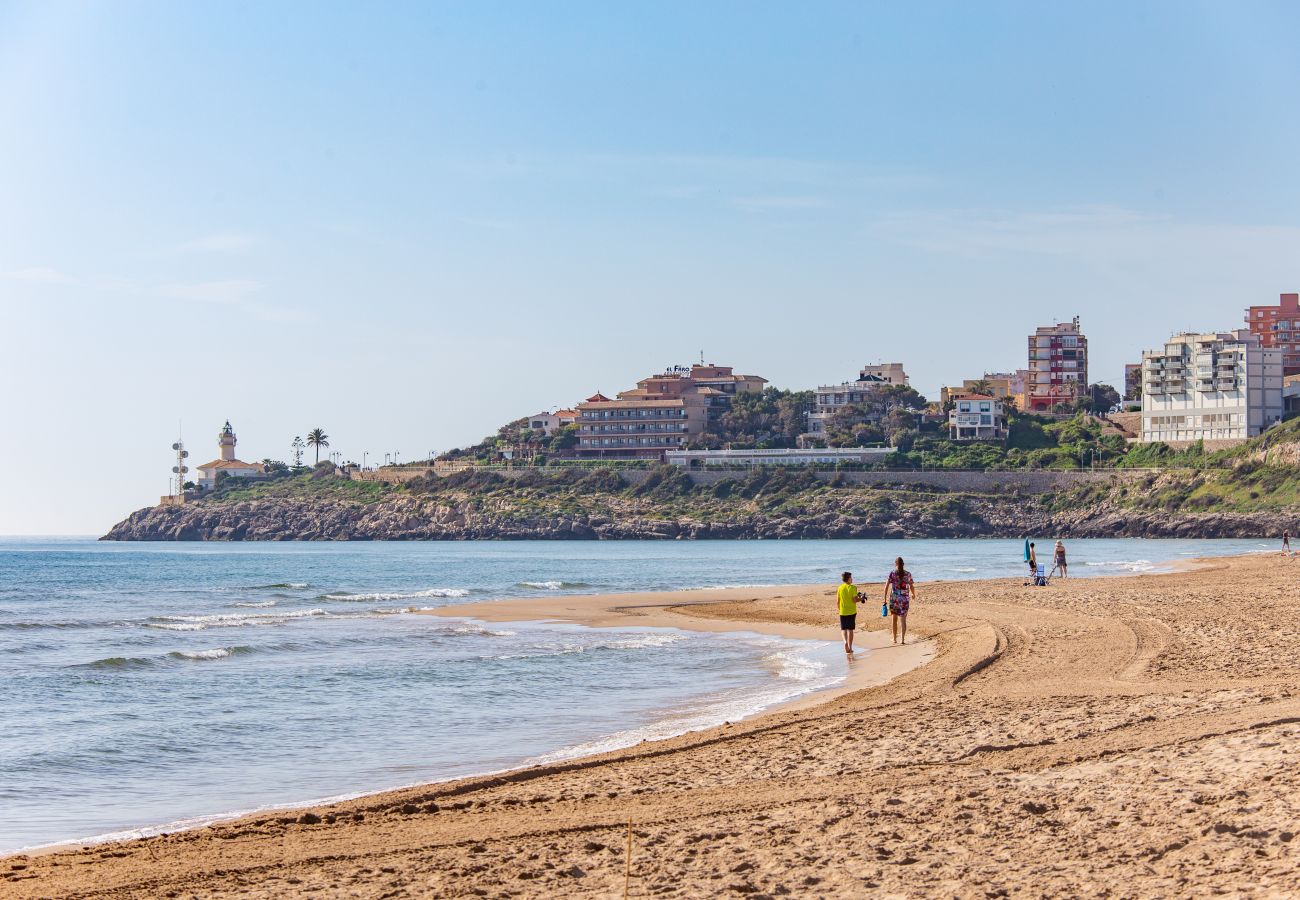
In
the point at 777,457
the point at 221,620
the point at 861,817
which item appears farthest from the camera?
the point at 777,457

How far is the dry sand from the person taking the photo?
7.72 metres

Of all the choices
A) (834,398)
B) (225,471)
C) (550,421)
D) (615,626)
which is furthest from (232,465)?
(615,626)

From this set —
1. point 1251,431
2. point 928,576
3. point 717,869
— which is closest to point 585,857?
point 717,869

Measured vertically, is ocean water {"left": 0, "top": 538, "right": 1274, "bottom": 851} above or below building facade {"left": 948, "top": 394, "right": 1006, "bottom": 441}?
below

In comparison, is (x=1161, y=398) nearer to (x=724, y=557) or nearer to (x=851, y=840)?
(x=724, y=557)

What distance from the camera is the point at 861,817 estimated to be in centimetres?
905

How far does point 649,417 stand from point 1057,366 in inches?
1913

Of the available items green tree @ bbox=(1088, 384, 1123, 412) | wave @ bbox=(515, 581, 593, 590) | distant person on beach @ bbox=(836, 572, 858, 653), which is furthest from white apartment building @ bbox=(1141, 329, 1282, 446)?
distant person on beach @ bbox=(836, 572, 858, 653)

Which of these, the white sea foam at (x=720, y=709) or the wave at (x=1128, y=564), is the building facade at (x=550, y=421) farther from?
the white sea foam at (x=720, y=709)

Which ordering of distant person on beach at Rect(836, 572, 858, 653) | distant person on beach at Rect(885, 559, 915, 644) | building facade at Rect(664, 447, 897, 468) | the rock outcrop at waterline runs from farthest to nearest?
building facade at Rect(664, 447, 897, 468)
the rock outcrop at waterline
distant person on beach at Rect(885, 559, 915, 644)
distant person on beach at Rect(836, 572, 858, 653)

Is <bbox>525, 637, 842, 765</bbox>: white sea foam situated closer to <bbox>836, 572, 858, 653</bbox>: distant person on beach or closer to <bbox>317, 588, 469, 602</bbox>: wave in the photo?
<bbox>836, 572, 858, 653</bbox>: distant person on beach

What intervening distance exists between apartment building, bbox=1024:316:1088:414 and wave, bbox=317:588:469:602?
11559cm

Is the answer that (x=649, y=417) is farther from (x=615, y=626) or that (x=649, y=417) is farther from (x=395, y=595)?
(x=615, y=626)

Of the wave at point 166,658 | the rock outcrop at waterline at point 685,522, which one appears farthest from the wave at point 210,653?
the rock outcrop at waterline at point 685,522
